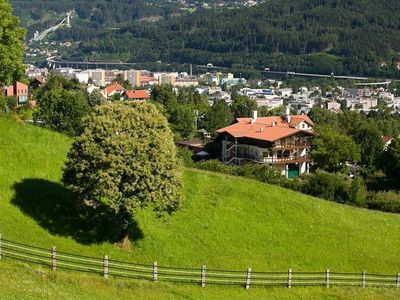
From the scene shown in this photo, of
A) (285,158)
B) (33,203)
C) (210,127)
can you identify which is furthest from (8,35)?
(210,127)

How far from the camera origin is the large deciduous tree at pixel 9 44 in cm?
3619

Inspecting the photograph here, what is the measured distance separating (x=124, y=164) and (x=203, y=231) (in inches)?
246

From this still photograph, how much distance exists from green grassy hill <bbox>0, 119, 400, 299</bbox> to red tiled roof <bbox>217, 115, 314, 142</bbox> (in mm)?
31280

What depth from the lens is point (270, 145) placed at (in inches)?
2499

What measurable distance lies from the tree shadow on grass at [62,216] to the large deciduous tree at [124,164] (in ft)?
3.98

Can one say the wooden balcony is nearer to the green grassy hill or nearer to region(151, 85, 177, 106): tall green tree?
the green grassy hill

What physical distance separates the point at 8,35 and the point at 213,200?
1598 cm

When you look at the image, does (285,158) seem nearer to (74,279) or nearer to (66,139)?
(66,139)

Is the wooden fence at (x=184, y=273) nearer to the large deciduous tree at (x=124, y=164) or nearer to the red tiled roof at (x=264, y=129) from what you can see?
the large deciduous tree at (x=124, y=164)

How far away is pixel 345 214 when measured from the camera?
1251 inches

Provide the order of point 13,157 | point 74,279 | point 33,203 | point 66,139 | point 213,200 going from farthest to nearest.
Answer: point 66,139, point 213,200, point 13,157, point 33,203, point 74,279

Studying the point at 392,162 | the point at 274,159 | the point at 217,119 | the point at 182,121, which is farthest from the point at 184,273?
the point at 217,119

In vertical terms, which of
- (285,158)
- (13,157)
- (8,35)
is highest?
(8,35)

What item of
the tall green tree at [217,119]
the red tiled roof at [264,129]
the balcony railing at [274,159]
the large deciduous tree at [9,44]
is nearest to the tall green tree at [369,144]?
the balcony railing at [274,159]
